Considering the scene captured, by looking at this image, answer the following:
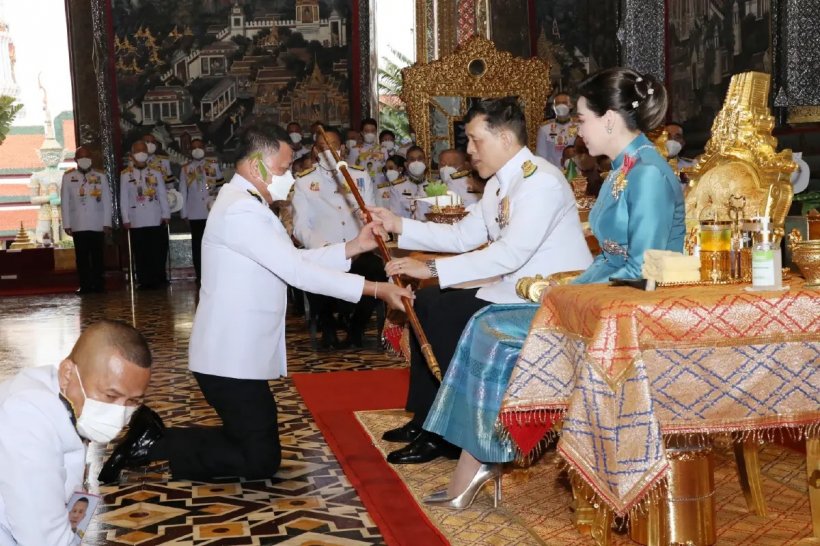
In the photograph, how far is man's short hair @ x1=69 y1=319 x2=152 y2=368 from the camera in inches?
84.0

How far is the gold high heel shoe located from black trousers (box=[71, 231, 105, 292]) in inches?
391

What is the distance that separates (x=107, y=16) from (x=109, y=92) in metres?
1.03

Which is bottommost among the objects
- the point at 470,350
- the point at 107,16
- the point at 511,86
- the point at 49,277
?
the point at 49,277

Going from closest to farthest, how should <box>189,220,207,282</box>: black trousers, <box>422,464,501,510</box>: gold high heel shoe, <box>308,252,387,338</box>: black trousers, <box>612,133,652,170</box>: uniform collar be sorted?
<box>612,133,652,170</box>: uniform collar
<box>422,464,501,510</box>: gold high heel shoe
<box>308,252,387,338</box>: black trousers
<box>189,220,207,282</box>: black trousers

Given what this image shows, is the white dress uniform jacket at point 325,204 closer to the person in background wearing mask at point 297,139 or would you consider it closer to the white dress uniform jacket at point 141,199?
the person in background wearing mask at point 297,139

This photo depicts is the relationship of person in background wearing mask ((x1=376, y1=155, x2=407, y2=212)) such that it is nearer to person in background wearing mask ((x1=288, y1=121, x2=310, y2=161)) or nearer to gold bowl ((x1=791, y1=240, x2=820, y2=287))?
person in background wearing mask ((x1=288, y1=121, x2=310, y2=161))

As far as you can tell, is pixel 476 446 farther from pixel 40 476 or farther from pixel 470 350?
pixel 40 476

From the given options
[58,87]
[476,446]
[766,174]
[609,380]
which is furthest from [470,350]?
[58,87]

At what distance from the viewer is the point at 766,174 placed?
11.1 feet

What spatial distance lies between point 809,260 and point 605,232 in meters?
0.62

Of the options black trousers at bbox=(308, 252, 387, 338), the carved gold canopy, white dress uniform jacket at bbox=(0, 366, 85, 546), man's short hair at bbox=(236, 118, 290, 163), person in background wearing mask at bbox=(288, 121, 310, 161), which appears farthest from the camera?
person in background wearing mask at bbox=(288, 121, 310, 161)

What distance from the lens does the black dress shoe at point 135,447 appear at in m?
4.06

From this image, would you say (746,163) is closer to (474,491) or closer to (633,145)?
(633,145)

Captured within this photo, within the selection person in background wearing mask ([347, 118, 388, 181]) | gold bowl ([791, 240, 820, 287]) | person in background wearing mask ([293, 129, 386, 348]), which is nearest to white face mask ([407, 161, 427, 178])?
person in background wearing mask ([347, 118, 388, 181])
